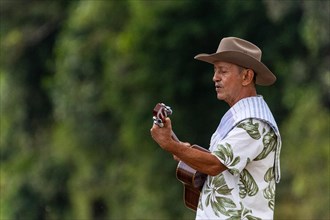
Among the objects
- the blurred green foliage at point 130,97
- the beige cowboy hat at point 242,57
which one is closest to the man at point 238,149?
the beige cowboy hat at point 242,57

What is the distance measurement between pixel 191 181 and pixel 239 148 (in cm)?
35

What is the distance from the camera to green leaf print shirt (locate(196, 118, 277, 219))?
5.22 metres

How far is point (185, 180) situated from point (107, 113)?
55.2ft

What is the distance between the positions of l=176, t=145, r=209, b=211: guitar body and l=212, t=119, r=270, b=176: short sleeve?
231 millimetres

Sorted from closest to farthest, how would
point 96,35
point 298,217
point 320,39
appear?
point 320,39
point 298,217
point 96,35

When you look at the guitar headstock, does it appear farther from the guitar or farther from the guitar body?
the guitar body

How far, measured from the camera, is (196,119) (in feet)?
67.1

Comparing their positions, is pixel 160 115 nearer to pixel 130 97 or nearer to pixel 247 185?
pixel 247 185

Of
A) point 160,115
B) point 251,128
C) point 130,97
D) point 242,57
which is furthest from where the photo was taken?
point 130,97

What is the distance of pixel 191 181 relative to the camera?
5469mm

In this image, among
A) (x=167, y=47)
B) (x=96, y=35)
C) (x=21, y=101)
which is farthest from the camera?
(x=21, y=101)

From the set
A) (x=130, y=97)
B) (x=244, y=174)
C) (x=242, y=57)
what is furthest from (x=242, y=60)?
(x=130, y=97)

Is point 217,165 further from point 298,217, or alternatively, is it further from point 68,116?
point 68,116

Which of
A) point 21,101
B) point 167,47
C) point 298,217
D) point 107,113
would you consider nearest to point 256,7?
point 167,47
